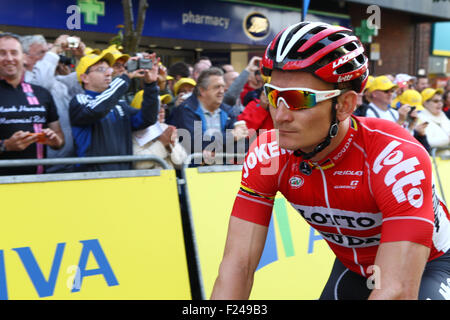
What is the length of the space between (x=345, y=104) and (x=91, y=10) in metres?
10.6

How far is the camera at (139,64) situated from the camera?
16.2 ft

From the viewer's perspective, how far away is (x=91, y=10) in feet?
37.8

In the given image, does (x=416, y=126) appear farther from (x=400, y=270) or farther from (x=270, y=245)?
(x=400, y=270)

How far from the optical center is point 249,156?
2.35 meters

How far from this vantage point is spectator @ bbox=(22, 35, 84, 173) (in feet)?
14.8

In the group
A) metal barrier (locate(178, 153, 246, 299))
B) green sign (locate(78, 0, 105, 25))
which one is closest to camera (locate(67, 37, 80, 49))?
metal barrier (locate(178, 153, 246, 299))

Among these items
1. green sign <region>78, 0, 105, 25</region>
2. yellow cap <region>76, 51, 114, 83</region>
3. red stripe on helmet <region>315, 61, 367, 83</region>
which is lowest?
red stripe on helmet <region>315, 61, 367, 83</region>

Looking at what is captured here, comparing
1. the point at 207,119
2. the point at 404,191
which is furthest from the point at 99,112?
the point at 404,191

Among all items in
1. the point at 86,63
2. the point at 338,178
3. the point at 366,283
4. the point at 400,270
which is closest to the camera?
the point at 400,270

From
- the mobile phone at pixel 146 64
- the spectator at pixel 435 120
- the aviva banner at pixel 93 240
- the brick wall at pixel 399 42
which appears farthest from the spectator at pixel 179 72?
the brick wall at pixel 399 42

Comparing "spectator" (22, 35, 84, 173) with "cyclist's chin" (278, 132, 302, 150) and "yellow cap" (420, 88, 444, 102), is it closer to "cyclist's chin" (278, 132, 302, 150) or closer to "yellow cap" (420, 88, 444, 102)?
"cyclist's chin" (278, 132, 302, 150)

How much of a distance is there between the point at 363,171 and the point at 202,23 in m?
13.5

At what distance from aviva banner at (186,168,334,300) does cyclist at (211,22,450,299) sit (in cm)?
213

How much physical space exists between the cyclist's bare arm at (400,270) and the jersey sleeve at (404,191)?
32mm
